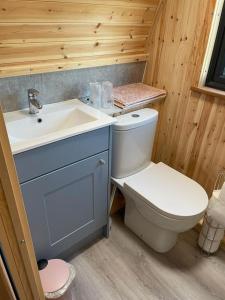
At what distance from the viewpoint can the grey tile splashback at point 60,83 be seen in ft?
4.15

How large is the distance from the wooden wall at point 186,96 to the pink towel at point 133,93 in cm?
9

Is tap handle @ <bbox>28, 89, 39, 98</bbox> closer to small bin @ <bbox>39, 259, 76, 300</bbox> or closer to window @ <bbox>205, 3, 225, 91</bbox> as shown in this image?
small bin @ <bbox>39, 259, 76, 300</bbox>

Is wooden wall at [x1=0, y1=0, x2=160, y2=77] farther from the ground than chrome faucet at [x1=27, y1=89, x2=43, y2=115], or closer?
farther from the ground

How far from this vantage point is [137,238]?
1.75 m

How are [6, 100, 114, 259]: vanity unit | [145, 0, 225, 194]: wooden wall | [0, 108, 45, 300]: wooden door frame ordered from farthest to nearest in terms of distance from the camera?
[145, 0, 225, 194]: wooden wall, [6, 100, 114, 259]: vanity unit, [0, 108, 45, 300]: wooden door frame

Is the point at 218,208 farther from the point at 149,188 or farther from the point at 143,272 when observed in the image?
the point at 143,272

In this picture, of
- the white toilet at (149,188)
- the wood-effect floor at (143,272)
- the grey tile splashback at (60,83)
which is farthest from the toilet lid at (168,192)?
the grey tile splashback at (60,83)

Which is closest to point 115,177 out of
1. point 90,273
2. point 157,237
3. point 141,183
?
point 141,183

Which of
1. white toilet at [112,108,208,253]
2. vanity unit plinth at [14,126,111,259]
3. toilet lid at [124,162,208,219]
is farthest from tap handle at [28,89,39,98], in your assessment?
toilet lid at [124,162,208,219]

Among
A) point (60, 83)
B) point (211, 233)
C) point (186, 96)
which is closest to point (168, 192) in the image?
point (211, 233)

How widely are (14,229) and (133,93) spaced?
1.29 metres

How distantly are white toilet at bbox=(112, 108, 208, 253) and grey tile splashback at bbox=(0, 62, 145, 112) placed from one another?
334 mm

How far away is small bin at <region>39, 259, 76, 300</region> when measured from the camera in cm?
Answer: 113

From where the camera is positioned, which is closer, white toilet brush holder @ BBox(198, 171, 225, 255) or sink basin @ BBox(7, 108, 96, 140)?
sink basin @ BBox(7, 108, 96, 140)
